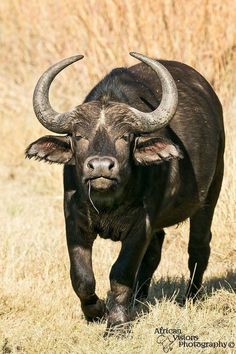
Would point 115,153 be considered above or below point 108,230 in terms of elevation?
above

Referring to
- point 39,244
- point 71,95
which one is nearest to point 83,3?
point 71,95

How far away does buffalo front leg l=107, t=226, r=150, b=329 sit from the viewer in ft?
26.5

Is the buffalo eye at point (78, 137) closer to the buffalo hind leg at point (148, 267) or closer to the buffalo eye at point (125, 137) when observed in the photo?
the buffalo eye at point (125, 137)

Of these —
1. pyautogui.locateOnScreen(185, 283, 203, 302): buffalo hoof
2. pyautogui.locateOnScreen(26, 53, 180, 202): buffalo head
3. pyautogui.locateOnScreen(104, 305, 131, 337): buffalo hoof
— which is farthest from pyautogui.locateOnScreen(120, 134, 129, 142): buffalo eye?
pyautogui.locateOnScreen(185, 283, 203, 302): buffalo hoof

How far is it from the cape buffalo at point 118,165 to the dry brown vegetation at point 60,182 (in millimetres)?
451

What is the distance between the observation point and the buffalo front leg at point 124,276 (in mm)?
8070

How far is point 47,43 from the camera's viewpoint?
57.5 feet

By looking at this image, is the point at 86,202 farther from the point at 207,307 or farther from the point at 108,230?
the point at 207,307

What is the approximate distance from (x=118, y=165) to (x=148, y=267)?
2444mm

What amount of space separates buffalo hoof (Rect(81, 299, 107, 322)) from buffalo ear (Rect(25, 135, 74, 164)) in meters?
1.13

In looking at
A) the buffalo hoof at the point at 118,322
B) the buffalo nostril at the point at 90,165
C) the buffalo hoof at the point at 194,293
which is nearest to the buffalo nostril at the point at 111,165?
the buffalo nostril at the point at 90,165

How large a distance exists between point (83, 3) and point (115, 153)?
9.41 m

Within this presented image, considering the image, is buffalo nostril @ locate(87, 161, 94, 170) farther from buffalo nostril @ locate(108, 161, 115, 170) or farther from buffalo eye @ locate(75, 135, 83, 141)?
buffalo eye @ locate(75, 135, 83, 141)

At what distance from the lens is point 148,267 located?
9.90 meters
